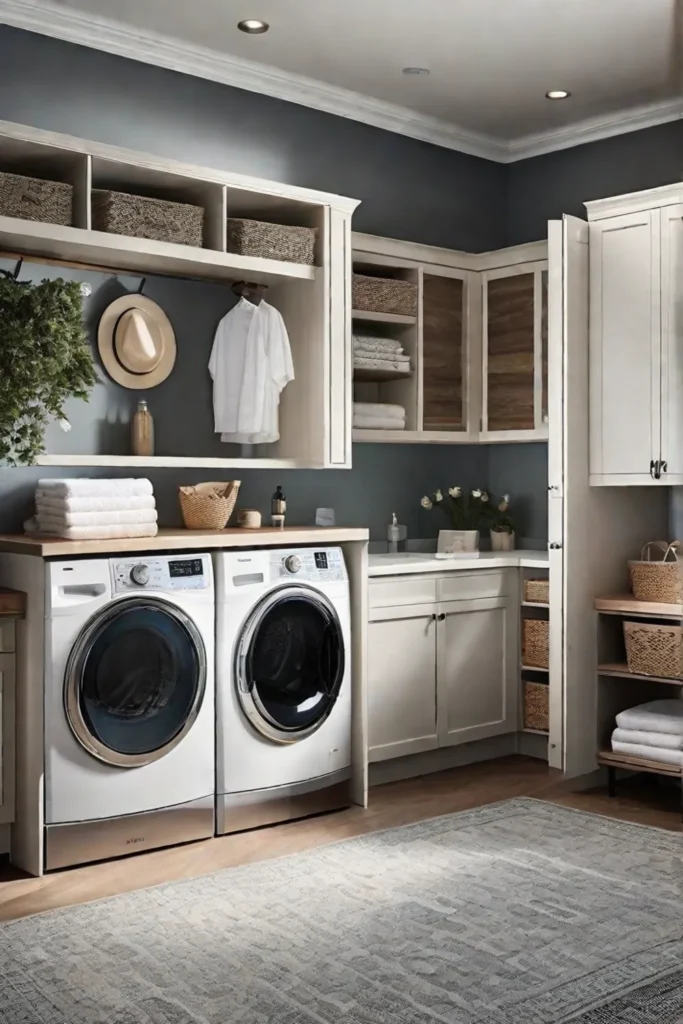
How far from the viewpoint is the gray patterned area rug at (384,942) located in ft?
8.50

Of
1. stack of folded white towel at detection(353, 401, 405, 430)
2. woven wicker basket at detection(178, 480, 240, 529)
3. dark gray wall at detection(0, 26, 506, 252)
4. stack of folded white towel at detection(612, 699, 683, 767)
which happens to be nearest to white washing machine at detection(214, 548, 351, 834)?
woven wicker basket at detection(178, 480, 240, 529)

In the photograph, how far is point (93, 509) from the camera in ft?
12.1

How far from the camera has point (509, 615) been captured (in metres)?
5.01

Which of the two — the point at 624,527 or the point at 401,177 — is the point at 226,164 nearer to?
the point at 401,177

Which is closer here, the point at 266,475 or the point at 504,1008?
the point at 504,1008

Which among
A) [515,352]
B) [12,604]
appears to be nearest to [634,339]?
[515,352]

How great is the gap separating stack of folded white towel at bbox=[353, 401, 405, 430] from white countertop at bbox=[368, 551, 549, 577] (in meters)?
0.59

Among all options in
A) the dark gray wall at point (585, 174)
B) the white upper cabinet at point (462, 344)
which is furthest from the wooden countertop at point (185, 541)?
the dark gray wall at point (585, 174)

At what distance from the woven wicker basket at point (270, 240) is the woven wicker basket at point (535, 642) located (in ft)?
6.10

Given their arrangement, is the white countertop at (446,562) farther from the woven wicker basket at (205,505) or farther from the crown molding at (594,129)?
the crown molding at (594,129)

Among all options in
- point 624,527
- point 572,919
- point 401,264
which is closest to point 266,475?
point 401,264

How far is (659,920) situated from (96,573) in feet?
6.51

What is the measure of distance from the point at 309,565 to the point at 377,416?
109 centimetres

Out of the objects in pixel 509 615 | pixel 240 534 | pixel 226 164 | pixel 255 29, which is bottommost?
pixel 509 615
